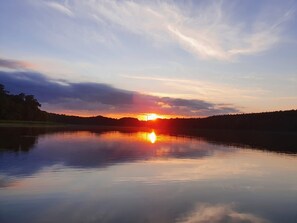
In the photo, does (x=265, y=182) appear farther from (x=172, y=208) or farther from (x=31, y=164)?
(x=31, y=164)

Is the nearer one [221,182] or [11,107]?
[221,182]

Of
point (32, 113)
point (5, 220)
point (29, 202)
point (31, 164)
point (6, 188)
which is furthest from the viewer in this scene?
point (32, 113)

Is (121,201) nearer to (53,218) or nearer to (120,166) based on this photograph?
(53,218)

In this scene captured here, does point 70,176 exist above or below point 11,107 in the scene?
below

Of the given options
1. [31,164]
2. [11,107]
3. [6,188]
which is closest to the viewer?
[6,188]

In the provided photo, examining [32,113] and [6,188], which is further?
[32,113]

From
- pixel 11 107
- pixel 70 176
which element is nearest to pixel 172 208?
pixel 70 176

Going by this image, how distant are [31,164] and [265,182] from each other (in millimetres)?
17857

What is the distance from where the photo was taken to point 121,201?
18.7 m

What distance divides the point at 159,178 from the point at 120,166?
6515 mm

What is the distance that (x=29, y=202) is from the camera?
17.5m

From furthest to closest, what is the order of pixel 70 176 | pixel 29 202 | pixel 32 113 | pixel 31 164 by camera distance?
1. pixel 32 113
2. pixel 31 164
3. pixel 70 176
4. pixel 29 202

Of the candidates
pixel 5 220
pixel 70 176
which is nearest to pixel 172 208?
pixel 5 220

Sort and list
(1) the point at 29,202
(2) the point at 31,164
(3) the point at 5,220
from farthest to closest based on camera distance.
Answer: (2) the point at 31,164 < (1) the point at 29,202 < (3) the point at 5,220
